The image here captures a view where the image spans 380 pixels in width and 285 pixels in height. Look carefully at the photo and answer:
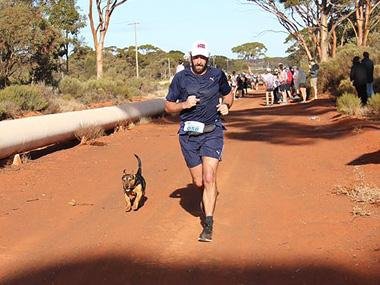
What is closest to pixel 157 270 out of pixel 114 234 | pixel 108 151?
pixel 114 234

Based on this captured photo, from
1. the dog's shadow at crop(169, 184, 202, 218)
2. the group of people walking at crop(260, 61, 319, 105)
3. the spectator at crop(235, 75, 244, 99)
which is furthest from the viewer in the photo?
the spectator at crop(235, 75, 244, 99)

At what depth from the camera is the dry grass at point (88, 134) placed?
15.1 meters

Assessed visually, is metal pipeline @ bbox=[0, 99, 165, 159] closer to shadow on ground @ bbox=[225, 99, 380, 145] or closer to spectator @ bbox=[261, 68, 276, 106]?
shadow on ground @ bbox=[225, 99, 380, 145]

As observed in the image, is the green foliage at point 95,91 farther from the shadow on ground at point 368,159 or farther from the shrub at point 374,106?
the shadow on ground at point 368,159

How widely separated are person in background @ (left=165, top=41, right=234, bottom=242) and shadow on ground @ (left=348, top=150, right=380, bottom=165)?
4.96 meters

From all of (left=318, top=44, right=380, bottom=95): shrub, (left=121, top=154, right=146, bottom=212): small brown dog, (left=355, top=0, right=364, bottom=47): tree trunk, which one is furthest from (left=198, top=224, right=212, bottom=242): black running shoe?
(left=355, top=0, right=364, bottom=47): tree trunk

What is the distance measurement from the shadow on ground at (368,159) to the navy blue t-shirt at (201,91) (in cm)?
500

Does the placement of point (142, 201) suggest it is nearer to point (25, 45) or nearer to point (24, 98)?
point (24, 98)

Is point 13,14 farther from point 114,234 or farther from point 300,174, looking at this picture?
point 114,234

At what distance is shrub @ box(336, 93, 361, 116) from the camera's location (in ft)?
61.8

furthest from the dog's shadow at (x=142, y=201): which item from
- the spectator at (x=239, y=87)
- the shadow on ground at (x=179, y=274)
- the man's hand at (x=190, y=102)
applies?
the spectator at (x=239, y=87)

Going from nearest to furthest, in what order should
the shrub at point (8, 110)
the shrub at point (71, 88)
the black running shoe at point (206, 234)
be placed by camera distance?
the black running shoe at point (206, 234) < the shrub at point (8, 110) < the shrub at point (71, 88)

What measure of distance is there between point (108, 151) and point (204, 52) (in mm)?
7856

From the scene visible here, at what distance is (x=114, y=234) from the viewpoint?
7016mm
